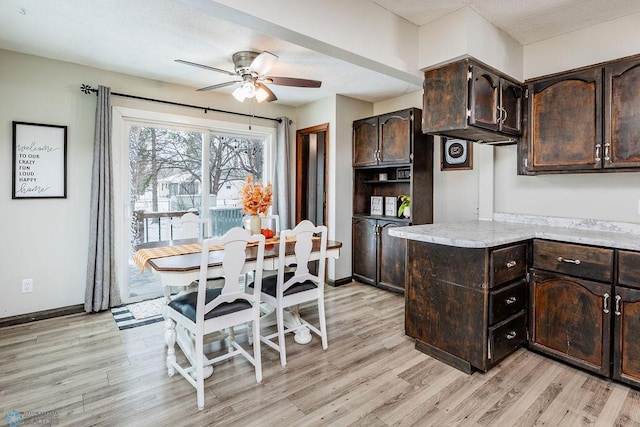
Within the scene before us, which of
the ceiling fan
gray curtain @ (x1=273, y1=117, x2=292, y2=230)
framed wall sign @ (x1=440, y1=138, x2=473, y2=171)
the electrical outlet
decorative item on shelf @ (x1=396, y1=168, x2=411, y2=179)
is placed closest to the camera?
the ceiling fan

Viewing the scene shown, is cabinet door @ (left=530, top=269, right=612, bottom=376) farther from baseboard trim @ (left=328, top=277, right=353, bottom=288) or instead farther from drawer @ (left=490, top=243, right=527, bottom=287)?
baseboard trim @ (left=328, top=277, right=353, bottom=288)

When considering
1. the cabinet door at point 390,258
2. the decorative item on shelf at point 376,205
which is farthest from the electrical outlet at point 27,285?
the decorative item on shelf at point 376,205

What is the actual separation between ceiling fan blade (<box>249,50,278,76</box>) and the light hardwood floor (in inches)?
88.3

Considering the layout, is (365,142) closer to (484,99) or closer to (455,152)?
(455,152)

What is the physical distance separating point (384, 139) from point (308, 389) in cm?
298

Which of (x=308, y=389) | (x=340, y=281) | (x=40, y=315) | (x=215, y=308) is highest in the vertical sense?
(x=215, y=308)

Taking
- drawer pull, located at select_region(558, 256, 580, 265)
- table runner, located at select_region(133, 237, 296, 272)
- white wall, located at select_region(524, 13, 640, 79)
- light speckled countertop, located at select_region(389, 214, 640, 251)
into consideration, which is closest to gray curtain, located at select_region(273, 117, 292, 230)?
table runner, located at select_region(133, 237, 296, 272)

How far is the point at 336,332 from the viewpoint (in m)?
3.06

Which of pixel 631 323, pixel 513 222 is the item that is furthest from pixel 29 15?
pixel 631 323

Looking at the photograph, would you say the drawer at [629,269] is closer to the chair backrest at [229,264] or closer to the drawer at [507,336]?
the drawer at [507,336]

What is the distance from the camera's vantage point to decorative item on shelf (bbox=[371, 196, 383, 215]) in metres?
4.51

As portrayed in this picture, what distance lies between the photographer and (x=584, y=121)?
2.58 meters

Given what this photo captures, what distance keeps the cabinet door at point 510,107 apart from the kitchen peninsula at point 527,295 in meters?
0.84

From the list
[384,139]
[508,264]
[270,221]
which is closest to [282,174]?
[270,221]
